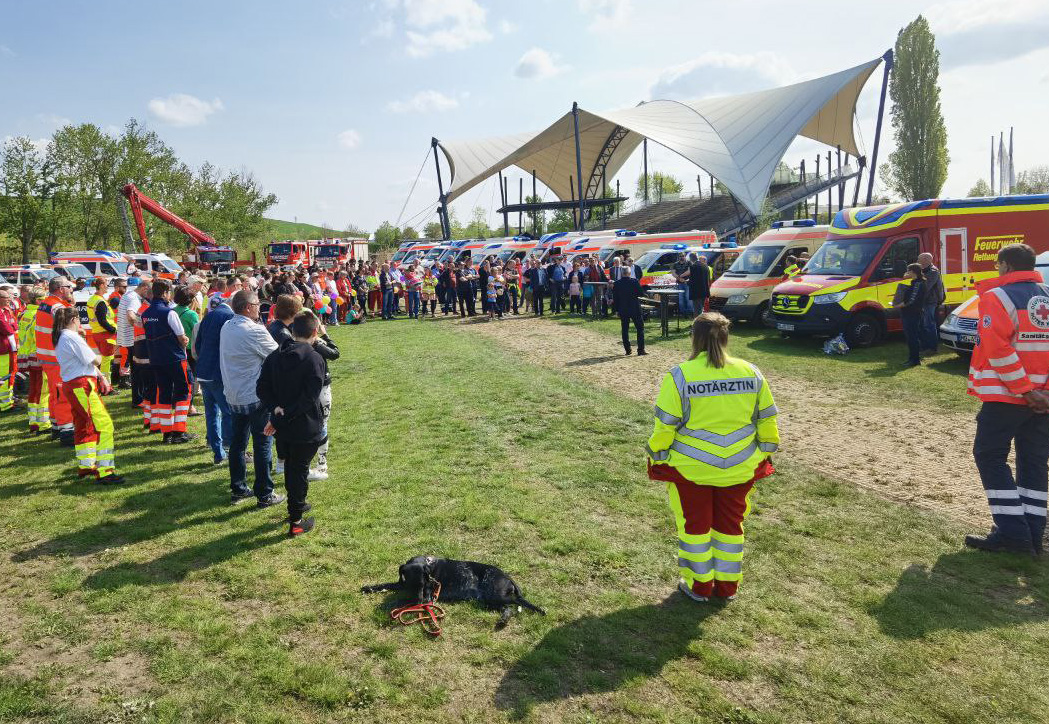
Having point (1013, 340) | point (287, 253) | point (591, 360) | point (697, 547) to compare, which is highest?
point (287, 253)

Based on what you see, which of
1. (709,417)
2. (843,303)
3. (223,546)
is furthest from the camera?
(843,303)

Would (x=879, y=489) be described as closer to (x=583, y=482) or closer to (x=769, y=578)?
(x=769, y=578)

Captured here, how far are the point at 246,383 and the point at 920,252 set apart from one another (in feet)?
43.0

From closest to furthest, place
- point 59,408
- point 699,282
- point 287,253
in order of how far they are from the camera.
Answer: point 59,408 → point 699,282 → point 287,253

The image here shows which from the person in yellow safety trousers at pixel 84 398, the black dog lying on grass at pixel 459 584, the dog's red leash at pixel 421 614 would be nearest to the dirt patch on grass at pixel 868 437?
the black dog lying on grass at pixel 459 584

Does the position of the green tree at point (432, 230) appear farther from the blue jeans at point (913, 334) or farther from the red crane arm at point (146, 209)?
the blue jeans at point (913, 334)

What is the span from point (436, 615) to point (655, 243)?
2099 centimetres

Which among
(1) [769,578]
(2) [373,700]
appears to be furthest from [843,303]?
(2) [373,700]

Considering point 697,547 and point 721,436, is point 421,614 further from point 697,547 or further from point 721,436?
point 721,436

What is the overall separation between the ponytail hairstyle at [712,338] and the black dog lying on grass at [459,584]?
1.85 m

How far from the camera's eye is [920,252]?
13531 millimetres

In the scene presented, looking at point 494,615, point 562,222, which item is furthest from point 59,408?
point 562,222

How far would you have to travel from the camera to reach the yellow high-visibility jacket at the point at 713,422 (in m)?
3.89

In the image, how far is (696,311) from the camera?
16438 mm
